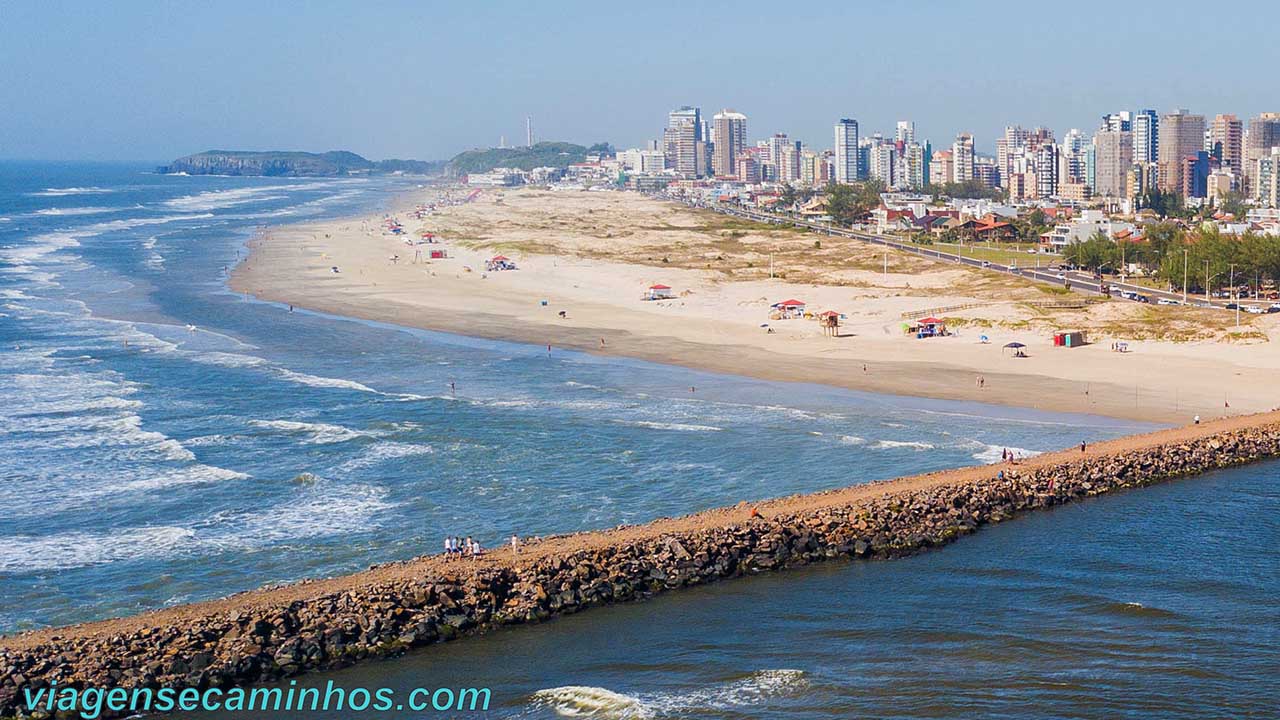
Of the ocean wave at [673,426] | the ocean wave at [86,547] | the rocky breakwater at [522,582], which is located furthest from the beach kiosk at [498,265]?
the rocky breakwater at [522,582]

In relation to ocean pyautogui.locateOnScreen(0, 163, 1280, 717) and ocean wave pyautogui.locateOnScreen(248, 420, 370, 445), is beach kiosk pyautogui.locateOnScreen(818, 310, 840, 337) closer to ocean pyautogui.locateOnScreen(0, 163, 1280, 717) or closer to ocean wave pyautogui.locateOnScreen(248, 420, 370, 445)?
ocean pyautogui.locateOnScreen(0, 163, 1280, 717)

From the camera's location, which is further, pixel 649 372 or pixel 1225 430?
pixel 649 372

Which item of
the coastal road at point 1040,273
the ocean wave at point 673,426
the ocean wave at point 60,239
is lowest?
the ocean wave at point 673,426

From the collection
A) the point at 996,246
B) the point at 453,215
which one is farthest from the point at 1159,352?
the point at 453,215

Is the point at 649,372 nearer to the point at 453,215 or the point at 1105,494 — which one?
the point at 1105,494

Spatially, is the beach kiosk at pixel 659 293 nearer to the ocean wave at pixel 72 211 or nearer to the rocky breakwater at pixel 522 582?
the rocky breakwater at pixel 522 582

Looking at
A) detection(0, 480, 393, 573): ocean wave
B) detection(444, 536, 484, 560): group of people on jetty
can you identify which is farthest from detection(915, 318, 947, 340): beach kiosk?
detection(444, 536, 484, 560): group of people on jetty
